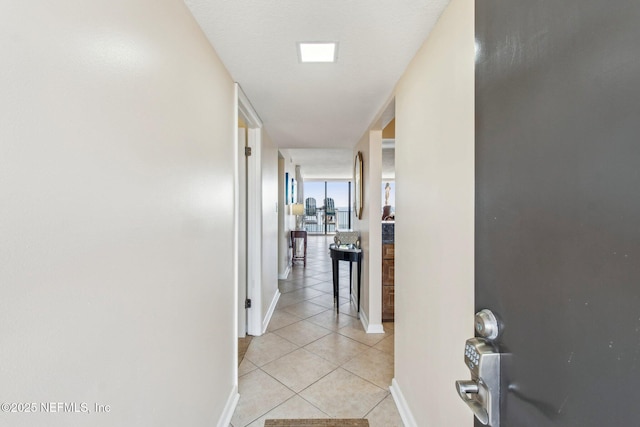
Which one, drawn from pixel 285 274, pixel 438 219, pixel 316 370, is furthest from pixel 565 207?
pixel 285 274

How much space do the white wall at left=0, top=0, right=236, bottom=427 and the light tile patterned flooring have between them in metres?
0.74

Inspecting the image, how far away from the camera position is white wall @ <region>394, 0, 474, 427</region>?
1.05 m

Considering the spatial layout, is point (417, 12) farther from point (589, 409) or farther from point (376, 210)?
point (376, 210)

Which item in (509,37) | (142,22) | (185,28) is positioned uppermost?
(185,28)

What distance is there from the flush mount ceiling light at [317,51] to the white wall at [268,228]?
1458 millimetres

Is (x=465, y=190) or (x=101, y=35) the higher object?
(x=101, y=35)

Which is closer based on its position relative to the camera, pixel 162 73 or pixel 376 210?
pixel 162 73

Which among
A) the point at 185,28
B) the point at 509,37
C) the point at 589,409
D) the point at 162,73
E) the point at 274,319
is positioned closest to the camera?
the point at 589,409

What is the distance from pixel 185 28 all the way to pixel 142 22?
0.34 m

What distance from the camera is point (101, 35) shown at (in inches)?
27.0

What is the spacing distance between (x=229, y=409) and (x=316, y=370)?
737mm

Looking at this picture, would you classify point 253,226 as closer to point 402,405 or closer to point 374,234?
point 374,234

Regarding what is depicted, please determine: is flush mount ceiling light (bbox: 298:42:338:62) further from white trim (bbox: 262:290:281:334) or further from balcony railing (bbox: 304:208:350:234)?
balcony railing (bbox: 304:208:350:234)

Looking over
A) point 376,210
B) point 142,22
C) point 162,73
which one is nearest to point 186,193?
point 162,73
